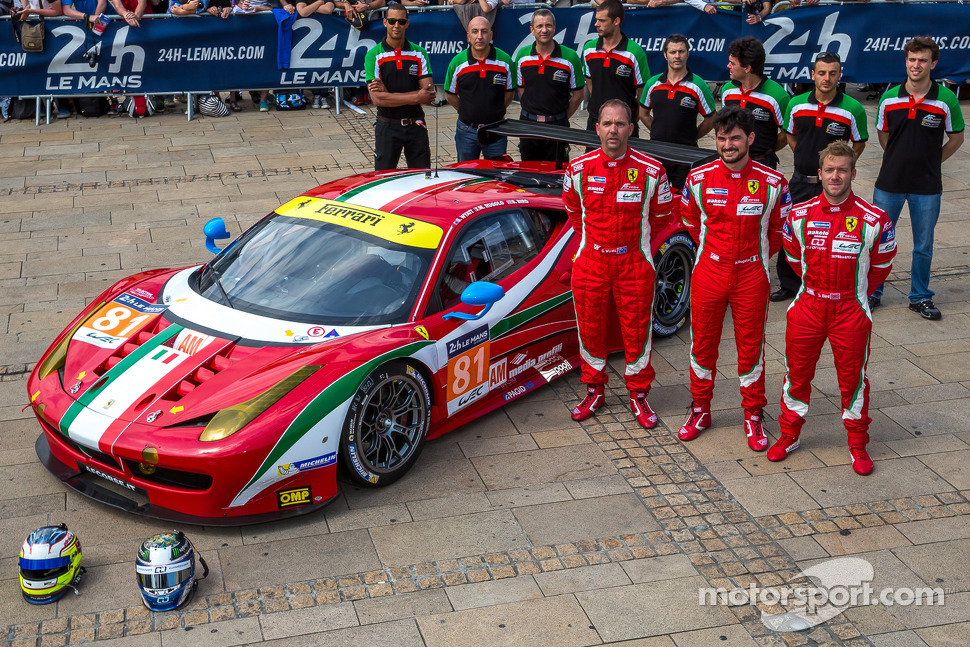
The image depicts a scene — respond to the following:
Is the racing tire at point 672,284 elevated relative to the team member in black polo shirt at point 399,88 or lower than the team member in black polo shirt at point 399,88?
lower

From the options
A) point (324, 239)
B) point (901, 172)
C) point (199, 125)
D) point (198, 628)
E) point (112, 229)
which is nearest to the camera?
point (198, 628)

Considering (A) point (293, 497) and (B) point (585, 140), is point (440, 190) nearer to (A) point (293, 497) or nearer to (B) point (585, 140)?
(B) point (585, 140)

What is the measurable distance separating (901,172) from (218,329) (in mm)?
5388

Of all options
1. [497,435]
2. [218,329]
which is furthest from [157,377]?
[497,435]

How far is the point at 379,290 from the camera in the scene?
237 inches

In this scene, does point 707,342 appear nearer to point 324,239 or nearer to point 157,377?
point 324,239

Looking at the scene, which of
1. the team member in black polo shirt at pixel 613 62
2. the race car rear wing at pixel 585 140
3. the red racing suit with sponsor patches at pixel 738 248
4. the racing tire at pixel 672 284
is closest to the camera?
the red racing suit with sponsor patches at pixel 738 248

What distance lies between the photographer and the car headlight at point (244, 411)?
509 cm

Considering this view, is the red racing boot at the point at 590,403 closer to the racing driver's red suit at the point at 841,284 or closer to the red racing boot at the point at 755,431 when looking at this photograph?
the red racing boot at the point at 755,431

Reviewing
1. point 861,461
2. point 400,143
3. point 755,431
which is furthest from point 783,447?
point 400,143

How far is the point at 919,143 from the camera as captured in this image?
7922 millimetres

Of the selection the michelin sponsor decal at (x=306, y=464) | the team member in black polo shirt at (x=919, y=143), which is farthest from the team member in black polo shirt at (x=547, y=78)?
the michelin sponsor decal at (x=306, y=464)

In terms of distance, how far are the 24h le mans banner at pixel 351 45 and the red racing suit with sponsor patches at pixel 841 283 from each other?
31.5ft

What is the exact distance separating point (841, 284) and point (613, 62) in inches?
174
